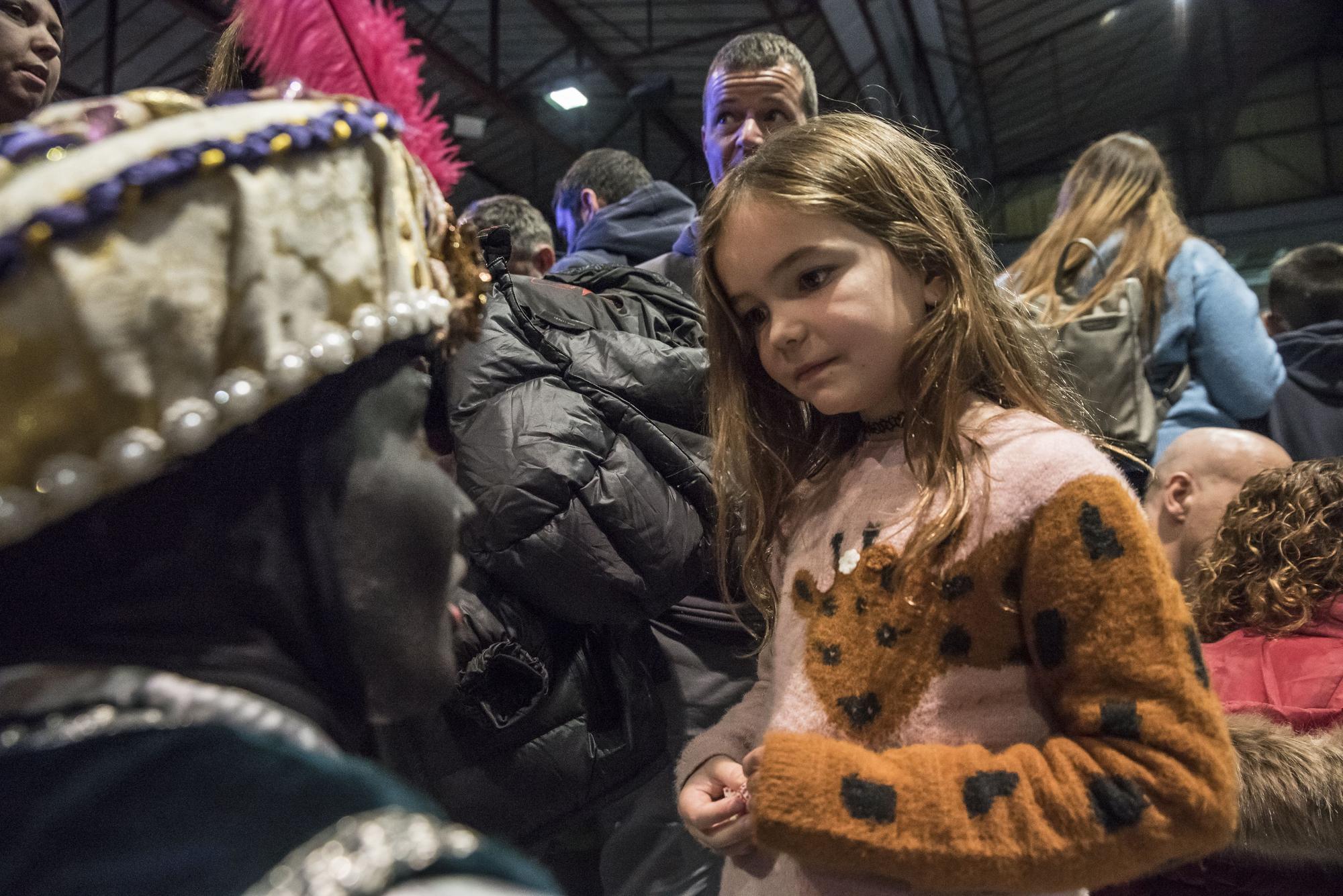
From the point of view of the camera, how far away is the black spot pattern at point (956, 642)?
1.05 m

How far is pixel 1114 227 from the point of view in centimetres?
232

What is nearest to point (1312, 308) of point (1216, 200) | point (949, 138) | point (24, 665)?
point (24, 665)

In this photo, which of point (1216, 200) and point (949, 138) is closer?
point (949, 138)

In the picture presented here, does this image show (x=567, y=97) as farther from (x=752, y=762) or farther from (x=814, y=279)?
(x=752, y=762)

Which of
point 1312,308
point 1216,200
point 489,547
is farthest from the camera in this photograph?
point 1216,200

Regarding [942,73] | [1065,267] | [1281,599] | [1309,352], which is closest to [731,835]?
[1281,599]

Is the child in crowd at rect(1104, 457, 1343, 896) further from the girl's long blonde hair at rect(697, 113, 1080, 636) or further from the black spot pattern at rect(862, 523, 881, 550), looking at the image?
the black spot pattern at rect(862, 523, 881, 550)

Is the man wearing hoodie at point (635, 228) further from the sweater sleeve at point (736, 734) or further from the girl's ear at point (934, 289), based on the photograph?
the sweater sleeve at point (736, 734)

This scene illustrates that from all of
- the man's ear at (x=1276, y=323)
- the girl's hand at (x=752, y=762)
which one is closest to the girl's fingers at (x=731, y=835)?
the girl's hand at (x=752, y=762)

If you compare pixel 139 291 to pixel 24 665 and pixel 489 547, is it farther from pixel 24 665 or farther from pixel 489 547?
pixel 489 547

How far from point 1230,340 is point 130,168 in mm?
2308

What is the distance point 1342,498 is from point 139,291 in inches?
72.7

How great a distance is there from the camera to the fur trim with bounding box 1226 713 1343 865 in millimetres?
1390

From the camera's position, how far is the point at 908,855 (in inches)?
36.7
